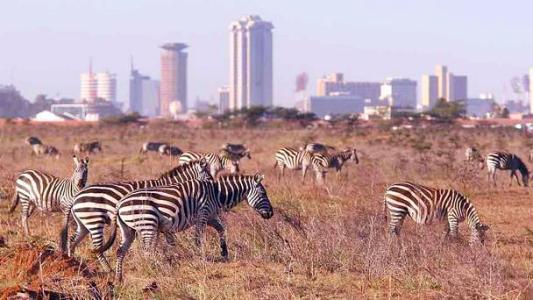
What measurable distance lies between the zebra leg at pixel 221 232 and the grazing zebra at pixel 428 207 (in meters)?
2.50

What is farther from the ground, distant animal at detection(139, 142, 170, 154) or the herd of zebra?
the herd of zebra

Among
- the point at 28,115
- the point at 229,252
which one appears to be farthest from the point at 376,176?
the point at 28,115

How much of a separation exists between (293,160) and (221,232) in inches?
603

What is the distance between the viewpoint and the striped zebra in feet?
85.6

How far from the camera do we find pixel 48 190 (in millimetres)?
14766

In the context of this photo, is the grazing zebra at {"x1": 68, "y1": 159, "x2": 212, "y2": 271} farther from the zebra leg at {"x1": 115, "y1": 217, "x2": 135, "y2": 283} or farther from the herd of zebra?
the zebra leg at {"x1": 115, "y1": 217, "x2": 135, "y2": 283}

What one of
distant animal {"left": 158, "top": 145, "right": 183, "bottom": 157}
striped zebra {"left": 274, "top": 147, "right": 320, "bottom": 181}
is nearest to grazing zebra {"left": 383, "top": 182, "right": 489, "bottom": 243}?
striped zebra {"left": 274, "top": 147, "right": 320, "bottom": 181}

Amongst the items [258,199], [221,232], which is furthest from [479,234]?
[221,232]

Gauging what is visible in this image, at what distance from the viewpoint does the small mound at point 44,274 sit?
880 cm

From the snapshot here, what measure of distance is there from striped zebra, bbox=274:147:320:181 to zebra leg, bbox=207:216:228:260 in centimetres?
1377

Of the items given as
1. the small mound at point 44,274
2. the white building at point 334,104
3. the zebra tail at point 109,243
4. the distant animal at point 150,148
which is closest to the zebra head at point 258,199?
the zebra tail at point 109,243

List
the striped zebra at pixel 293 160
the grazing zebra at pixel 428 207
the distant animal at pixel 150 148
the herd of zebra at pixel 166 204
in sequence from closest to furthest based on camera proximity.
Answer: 1. the herd of zebra at pixel 166 204
2. the grazing zebra at pixel 428 207
3. the striped zebra at pixel 293 160
4. the distant animal at pixel 150 148

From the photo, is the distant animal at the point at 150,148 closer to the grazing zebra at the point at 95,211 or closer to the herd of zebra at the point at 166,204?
the herd of zebra at the point at 166,204

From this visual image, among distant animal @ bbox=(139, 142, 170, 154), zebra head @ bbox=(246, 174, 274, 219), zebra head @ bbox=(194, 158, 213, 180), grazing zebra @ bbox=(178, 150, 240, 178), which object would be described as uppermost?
zebra head @ bbox=(194, 158, 213, 180)
